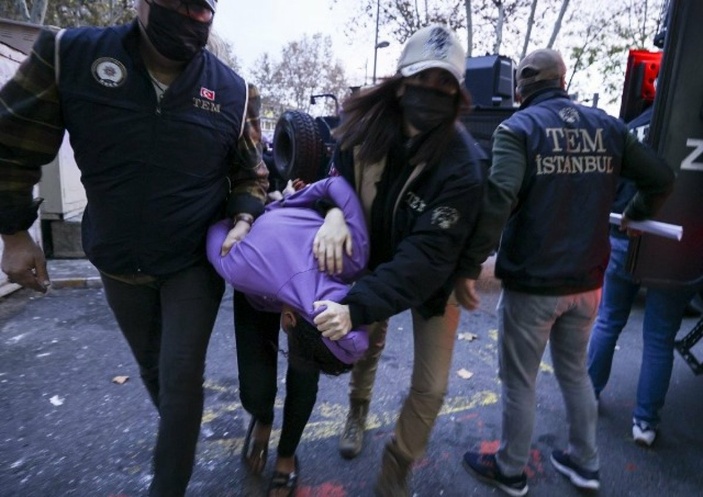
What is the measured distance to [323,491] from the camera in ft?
7.64

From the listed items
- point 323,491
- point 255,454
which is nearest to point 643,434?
point 323,491

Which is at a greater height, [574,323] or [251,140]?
[251,140]

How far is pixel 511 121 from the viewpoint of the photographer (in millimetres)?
2162

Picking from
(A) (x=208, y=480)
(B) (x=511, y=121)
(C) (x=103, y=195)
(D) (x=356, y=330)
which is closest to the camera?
(D) (x=356, y=330)

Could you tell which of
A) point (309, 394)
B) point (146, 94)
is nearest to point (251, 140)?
point (146, 94)

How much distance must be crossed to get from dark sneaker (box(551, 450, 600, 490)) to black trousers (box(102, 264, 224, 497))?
6.13 feet

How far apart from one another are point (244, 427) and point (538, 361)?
1.70m

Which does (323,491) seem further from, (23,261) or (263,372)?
(23,261)

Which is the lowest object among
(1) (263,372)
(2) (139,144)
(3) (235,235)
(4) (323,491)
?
(4) (323,491)

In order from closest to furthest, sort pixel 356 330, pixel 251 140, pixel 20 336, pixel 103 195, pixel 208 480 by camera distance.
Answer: pixel 356 330
pixel 103 195
pixel 251 140
pixel 208 480
pixel 20 336

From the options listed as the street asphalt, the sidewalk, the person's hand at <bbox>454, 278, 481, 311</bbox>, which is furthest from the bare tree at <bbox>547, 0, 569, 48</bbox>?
the person's hand at <bbox>454, 278, 481, 311</bbox>

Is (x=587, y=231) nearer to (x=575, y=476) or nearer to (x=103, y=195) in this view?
(x=575, y=476)

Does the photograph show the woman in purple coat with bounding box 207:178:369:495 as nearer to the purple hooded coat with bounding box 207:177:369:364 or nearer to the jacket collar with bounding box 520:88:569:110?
the purple hooded coat with bounding box 207:177:369:364

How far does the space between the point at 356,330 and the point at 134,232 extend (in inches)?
35.3
